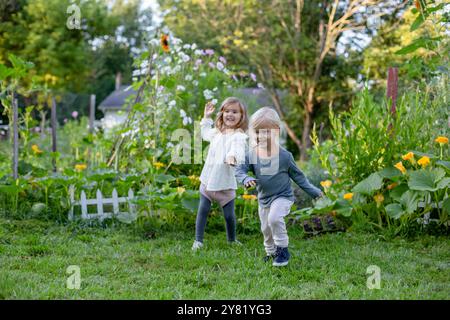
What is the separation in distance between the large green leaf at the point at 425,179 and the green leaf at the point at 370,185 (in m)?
0.26

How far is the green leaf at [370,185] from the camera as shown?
169 inches

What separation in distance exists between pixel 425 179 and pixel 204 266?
6.65ft

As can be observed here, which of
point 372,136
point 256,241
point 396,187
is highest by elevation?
point 372,136

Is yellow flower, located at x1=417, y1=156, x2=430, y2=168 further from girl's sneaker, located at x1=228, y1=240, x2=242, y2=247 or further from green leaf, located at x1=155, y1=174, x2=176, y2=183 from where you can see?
green leaf, located at x1=155, y1=174, x2=176, y2=183

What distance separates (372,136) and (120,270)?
8.35 ft

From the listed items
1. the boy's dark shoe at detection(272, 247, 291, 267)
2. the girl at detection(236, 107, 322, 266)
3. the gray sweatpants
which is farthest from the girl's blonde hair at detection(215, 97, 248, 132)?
the boy's dark shoe at detection(272, 247, 291, 267)

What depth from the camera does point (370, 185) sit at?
4316mm

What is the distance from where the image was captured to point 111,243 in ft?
13.6

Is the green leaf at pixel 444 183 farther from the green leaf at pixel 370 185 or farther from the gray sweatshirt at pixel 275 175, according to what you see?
the gray sweatshirt at pixel 275 175
